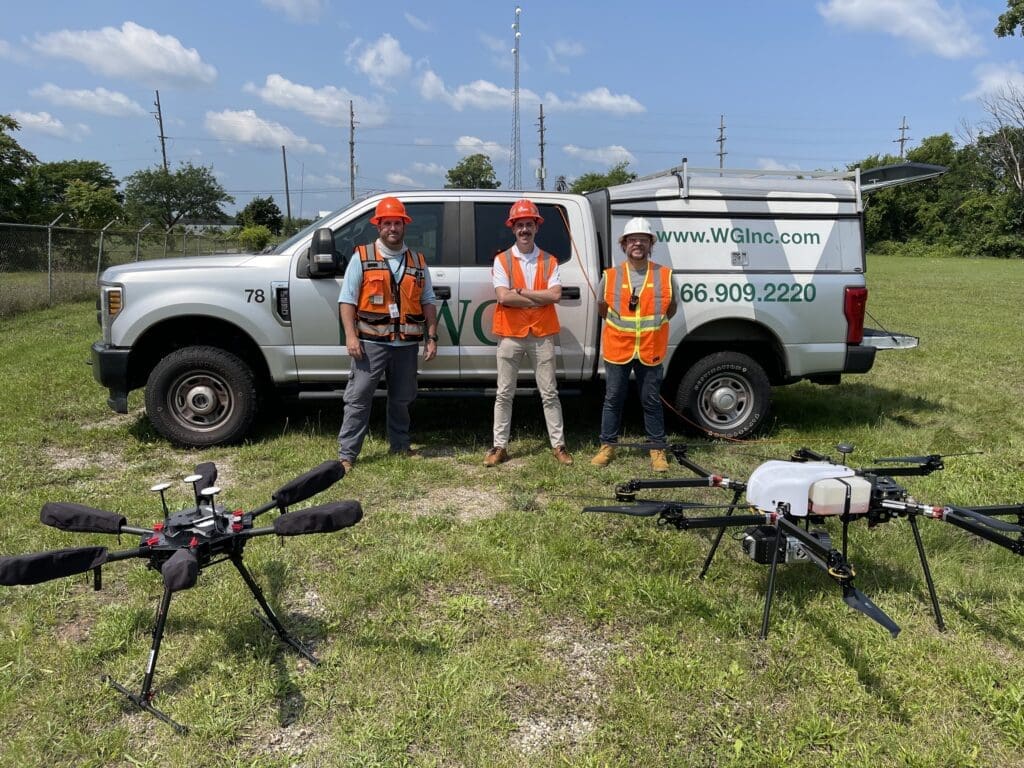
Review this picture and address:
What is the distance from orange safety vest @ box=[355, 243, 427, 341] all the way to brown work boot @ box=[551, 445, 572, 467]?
1.36m

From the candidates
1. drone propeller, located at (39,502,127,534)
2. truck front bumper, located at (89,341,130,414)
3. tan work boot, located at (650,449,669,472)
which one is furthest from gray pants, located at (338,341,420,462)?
drone propeller, located at (39,502,127,534)

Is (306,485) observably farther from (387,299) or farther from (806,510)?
(387,299)

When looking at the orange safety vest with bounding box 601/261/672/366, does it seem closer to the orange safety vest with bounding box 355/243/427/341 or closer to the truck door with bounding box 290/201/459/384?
the truck door with bounding box 290/201/459/384

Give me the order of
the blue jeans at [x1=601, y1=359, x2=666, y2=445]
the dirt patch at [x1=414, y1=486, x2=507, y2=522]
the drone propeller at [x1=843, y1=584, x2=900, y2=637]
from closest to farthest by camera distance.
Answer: the drone propeller at [x1=843, y1=584, x2=900, y2=637] < the dirt patch at [x1=414, y1=486, x2=507, y2=522] < the blue jeans at [x1=601, y1=359, x2=666, y2=445]

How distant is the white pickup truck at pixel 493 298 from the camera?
520cm

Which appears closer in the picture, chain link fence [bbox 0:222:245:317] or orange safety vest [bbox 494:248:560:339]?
orange safety vest [bbox 494:248:560:339]

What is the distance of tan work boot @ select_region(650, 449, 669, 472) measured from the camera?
17.1ft

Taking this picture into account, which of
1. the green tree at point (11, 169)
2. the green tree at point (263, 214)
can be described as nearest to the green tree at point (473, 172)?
the green tree at point (263, 214)

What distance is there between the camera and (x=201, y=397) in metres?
5.40

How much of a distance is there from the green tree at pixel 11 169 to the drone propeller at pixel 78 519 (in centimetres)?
2955

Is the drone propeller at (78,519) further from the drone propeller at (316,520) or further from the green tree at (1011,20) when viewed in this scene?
the green tree at (1011,20)

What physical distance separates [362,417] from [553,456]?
4.84ft

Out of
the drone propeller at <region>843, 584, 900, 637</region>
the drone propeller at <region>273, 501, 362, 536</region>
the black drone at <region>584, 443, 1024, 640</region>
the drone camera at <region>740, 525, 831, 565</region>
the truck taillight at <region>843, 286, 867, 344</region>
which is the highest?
the truck taillight at <region>843, 286, 867, 344</region>

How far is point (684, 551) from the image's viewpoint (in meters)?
3.71
